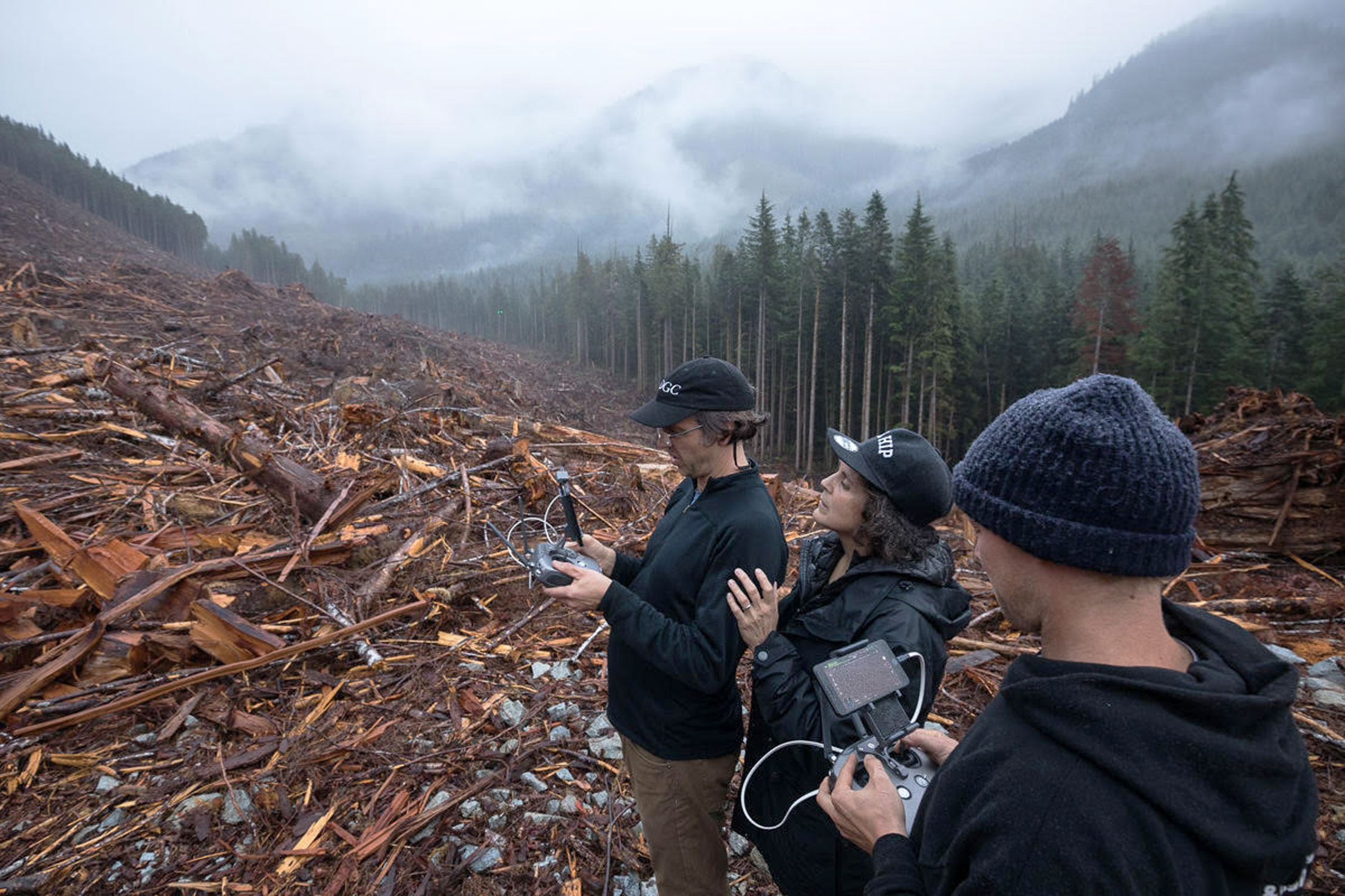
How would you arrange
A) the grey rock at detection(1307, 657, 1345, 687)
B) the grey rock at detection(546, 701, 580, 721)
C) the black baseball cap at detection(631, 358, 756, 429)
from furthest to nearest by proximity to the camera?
the grey rock at detection(1307, 657, 1345, 687)
the grey rock at detection(546, 701, 580, 721)
the black baseball cap at detection(631, 358, 756, 429)

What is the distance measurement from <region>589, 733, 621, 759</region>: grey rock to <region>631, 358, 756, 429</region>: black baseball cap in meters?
2.36

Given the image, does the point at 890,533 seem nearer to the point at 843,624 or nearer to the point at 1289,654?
the point at 843,624

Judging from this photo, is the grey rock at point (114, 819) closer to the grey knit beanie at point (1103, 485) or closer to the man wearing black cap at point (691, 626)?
the man wearing black cap at point (691, 626)

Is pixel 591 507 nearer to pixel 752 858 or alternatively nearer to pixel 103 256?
pixel 752 858

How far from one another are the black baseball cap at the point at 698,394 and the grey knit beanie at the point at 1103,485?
1506 mm

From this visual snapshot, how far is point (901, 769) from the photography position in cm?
165

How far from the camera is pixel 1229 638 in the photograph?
1211 mm

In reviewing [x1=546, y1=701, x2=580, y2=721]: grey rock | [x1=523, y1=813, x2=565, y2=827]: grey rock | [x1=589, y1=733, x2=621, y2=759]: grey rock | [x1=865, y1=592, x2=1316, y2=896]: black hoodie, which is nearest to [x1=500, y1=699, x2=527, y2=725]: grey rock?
[x1=546, y1=701, x2=580, y2=721]: grey rock

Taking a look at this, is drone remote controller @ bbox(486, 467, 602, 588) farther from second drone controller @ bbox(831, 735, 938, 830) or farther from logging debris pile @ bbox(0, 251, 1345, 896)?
logging debris pile @ bbox(0, 251, 1345, 896)

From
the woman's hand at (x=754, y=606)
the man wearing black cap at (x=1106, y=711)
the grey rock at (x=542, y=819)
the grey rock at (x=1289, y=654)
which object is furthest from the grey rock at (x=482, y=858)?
the grey rock at (x=1289, y=654)

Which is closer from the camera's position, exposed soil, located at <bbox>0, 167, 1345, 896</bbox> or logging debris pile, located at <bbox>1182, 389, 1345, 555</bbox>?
exposed soil, located at <bbox>0, 167, 1345, 896</bbox>

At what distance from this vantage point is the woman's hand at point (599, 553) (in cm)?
318

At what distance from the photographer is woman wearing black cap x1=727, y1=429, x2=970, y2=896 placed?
214 centimetres

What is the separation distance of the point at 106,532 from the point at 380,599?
2508mm
